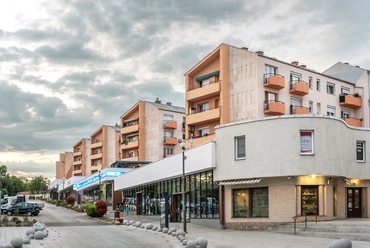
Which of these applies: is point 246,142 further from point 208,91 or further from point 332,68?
point 332,68

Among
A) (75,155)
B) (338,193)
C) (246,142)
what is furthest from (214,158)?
(75,155)

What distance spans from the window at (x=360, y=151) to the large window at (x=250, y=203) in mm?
7841

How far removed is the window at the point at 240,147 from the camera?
31.4 metres

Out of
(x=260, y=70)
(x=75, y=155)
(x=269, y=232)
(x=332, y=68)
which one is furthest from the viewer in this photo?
(x=75, y=155)

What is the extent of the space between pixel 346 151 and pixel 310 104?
18.3 metres

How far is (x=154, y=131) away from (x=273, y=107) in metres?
29.9

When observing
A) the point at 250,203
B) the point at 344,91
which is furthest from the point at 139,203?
the point at 344,91

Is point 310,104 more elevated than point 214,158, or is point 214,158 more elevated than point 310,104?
point 310,104

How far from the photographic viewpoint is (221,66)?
148ft

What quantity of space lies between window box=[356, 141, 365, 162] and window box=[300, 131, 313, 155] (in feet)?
17.9

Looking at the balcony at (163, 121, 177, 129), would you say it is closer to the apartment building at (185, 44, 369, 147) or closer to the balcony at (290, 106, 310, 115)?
the apartment building at (185, 44, 369, 147)

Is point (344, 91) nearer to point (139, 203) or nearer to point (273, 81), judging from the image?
point (273, 81)

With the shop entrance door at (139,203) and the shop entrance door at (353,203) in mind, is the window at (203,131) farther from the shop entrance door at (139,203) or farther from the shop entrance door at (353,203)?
the shop entrance door at (353,203)

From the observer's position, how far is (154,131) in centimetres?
6925
